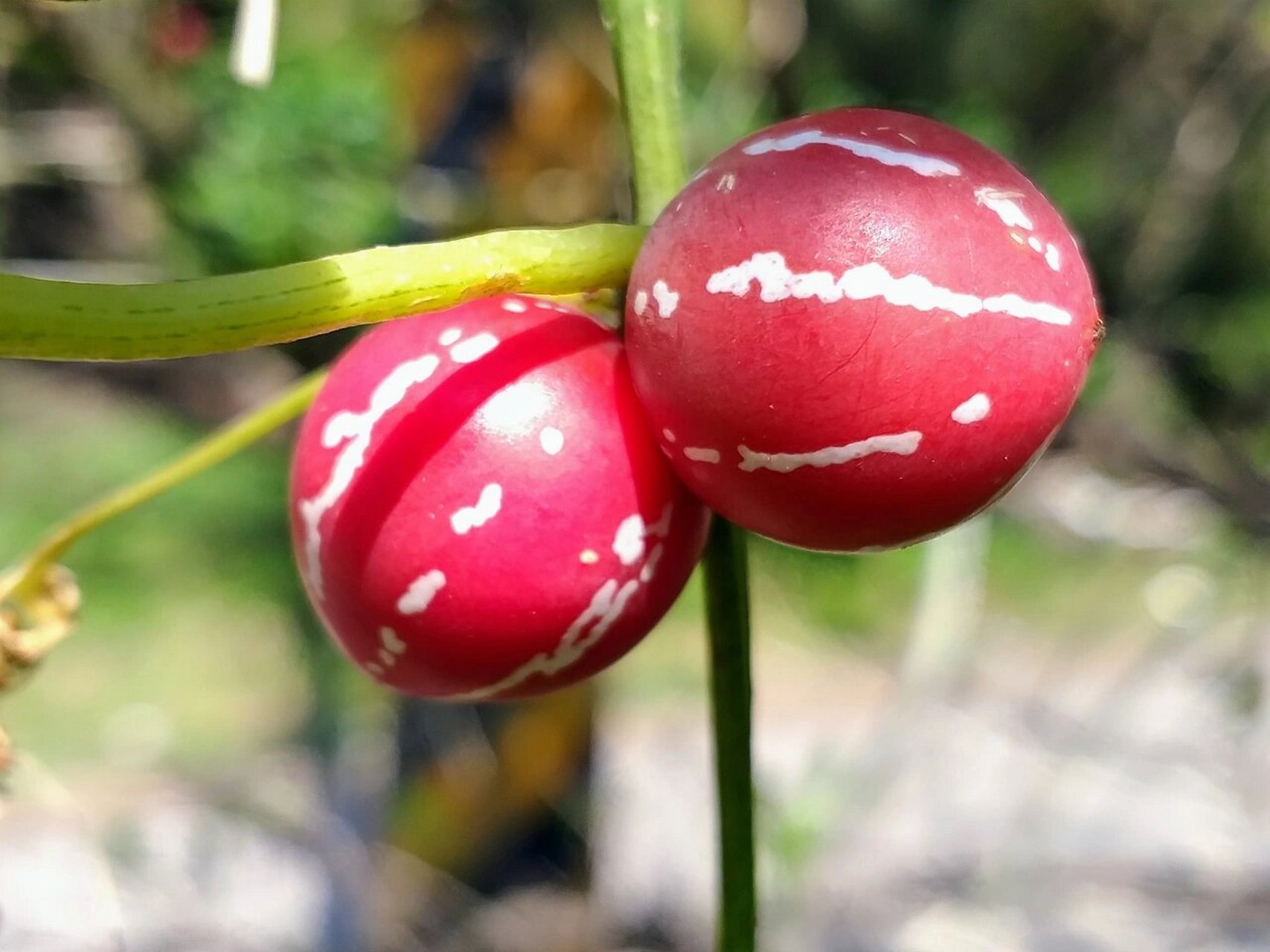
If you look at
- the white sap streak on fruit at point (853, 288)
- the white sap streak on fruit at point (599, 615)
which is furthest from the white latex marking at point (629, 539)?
the white sap streak on fruit at point (853, 288)

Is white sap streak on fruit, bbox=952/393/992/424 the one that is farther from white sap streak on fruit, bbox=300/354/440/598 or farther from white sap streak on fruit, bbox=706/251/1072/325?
white sap streak on fruit, bbox=300/354/440/598

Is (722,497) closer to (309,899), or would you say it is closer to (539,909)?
(539,909)

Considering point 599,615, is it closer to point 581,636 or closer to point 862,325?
point 581,636

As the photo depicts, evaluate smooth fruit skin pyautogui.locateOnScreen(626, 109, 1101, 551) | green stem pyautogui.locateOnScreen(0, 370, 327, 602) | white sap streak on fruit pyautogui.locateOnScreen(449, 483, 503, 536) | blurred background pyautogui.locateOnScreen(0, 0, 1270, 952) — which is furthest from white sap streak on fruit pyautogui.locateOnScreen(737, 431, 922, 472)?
blurred background pyautogui.locateOnScreen(0, 0, 1270, 952)

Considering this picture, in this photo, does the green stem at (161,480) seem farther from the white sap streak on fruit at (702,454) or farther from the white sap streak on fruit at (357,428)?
the white sap streak on fruit at (702,454)

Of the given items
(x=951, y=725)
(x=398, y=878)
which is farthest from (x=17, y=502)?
(x=951, y=725)

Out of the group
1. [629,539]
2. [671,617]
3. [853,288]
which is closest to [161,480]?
[629,539]
